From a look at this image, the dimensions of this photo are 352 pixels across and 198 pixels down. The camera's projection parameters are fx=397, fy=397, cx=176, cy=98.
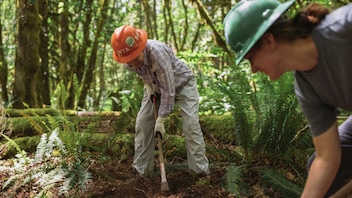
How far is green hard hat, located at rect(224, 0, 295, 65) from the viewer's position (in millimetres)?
1897

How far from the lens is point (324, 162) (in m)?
2.11

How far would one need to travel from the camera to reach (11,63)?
42.9 feet

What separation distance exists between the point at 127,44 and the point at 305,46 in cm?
215

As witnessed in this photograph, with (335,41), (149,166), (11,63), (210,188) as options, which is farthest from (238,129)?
(11,63)

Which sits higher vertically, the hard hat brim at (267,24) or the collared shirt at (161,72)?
the hard hat brim at (267,24)

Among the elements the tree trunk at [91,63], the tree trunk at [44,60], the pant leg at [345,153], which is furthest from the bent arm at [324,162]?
the tree trunk at [91,63]

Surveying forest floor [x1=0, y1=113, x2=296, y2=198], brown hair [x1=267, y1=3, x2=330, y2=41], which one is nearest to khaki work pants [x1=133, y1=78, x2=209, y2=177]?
forest floor [x1=0, y1=113, x2=296, y2=198]

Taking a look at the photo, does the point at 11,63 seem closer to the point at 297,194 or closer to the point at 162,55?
the point at 162,55

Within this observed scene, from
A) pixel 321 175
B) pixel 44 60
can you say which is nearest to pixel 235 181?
pixel 321 175

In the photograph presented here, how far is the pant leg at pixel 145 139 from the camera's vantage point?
4379 mm

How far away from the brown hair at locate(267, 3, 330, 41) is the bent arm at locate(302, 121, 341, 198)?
1.80 feet

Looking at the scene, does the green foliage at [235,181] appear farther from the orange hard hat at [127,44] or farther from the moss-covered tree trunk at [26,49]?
the moss-covered tree trunk at [26,49]

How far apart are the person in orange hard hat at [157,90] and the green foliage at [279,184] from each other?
660 millimetres

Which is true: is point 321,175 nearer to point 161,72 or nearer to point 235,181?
point 235,181
